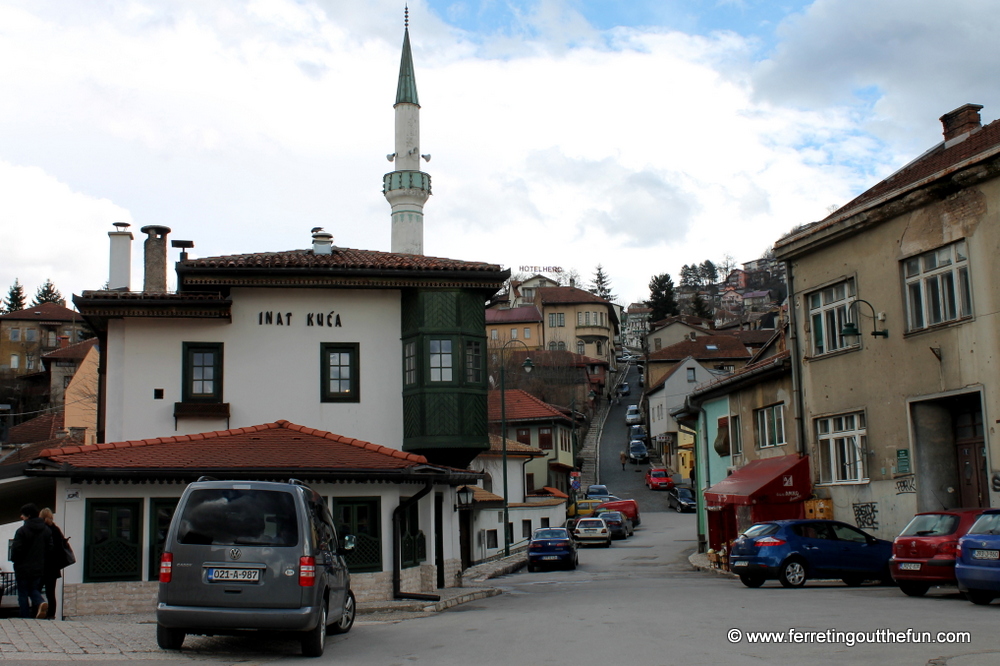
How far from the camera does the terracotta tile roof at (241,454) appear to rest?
1822cm

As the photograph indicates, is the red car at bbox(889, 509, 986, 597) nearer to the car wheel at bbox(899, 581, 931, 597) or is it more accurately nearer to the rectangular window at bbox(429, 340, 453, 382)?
the car wheel at bbox(899, 581, 931, 597)

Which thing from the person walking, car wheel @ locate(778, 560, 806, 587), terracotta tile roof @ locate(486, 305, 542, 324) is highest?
terracotta tile roof @ locate(486, 305, 542, 324)

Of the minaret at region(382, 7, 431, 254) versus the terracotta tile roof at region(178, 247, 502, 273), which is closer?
the terracotta tile roof at region(178, 247, 502, 273)

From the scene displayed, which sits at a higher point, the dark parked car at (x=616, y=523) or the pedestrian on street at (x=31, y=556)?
the pedestrian on street at (x=31, y=556)

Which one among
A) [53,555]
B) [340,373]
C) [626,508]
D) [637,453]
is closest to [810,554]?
[340,373]

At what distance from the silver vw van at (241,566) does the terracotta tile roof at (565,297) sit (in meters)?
116

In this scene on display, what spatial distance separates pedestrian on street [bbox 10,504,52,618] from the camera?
590 inches

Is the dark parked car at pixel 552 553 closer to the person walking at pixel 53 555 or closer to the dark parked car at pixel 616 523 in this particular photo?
the dark parked car at pixel 616 523

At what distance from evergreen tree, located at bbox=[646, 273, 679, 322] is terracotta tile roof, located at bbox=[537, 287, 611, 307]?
58.6 ft

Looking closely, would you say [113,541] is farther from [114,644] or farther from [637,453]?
[637,453]

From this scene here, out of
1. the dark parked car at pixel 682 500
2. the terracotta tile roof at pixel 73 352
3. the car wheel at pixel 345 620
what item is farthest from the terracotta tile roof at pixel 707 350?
the car wheel at pixel 345 620

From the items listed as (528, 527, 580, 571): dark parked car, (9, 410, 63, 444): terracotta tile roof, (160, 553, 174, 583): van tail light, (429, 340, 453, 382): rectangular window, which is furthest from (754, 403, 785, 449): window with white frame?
(9, 410, 63, 444): terracotta tile roof

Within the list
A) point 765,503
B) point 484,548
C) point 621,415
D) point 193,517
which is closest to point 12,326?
point 621,415

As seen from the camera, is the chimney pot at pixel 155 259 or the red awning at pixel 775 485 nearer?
the red awning at pixel 775 485
